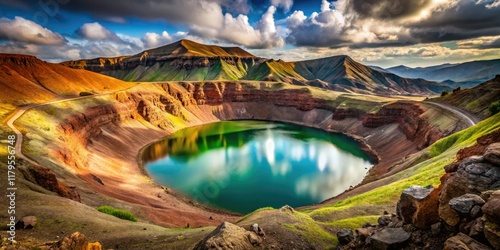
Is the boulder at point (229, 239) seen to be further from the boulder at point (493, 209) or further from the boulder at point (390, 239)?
the boulder at point (493, 209)

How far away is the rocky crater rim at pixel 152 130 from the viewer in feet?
224

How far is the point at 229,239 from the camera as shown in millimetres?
20016

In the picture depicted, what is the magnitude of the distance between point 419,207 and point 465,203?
352cm

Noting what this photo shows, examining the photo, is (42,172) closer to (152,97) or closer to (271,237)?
(271,237)

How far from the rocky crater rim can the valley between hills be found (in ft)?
2.02

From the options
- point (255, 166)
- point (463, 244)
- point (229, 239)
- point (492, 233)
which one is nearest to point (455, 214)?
point (463, 244)

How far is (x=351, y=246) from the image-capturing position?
73.6 ft

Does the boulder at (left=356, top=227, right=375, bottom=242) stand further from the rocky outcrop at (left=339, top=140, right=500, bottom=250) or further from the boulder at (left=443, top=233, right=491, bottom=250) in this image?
the boulder at (left=443, top=233, right=491, bottom=250)

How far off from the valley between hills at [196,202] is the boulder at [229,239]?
0.10 m

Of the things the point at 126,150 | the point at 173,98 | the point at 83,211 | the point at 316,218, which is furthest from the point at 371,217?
the point at 173,98

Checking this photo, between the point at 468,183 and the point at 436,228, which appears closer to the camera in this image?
the point at 468,183

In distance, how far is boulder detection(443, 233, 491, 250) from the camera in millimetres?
13680

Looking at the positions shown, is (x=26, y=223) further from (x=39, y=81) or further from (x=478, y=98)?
(x=478, y=98)

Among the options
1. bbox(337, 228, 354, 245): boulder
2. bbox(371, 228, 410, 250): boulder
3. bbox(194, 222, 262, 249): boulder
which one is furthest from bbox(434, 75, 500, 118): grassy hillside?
bbox(194, 222, 262, 249): boulder
